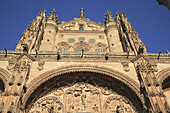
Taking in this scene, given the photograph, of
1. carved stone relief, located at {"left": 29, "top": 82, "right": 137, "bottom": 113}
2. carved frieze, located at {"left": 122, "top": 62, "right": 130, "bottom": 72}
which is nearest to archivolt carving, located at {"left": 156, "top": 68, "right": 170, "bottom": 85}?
carved frieze, located at {"left": 122, "top": 62, "right": 130, "bottom": 72}

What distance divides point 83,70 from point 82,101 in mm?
2365

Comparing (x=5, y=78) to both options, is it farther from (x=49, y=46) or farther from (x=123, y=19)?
(x=123, y=19)

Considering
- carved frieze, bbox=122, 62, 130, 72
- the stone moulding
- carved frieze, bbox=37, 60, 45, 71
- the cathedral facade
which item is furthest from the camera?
carved frieze, bbox=122, 62, 130, 72

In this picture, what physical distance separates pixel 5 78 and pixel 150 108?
10024 millimetres

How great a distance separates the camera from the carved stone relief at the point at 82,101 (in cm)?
1415

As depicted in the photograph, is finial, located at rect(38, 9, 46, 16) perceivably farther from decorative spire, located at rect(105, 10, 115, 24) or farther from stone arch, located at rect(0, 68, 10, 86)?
stone arch, located at rect(0, 68, 10, 86)

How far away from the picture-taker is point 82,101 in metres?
14.7

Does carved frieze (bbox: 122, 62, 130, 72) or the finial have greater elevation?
the finial

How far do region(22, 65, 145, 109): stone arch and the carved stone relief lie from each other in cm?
131

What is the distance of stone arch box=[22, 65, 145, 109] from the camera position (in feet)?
43.8

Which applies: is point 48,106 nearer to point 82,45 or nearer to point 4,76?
point 4,76

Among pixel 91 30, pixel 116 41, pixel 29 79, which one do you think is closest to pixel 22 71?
pixel 29 79

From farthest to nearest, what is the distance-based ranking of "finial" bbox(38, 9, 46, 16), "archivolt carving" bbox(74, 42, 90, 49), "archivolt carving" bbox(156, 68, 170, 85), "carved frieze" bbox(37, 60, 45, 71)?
1. "finial" bbox(38, 9, 46, 16)
2. "archivolt carving" bbox(74, 42, 90, 49)
3. "carved frieze" bbox(37, 60, 45, 71)
4. "archivolt carving" bbox(156, 68, 170, 85)

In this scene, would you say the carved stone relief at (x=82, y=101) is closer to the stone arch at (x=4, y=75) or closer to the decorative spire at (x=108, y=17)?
the stone arch at (x=4, y=75)
